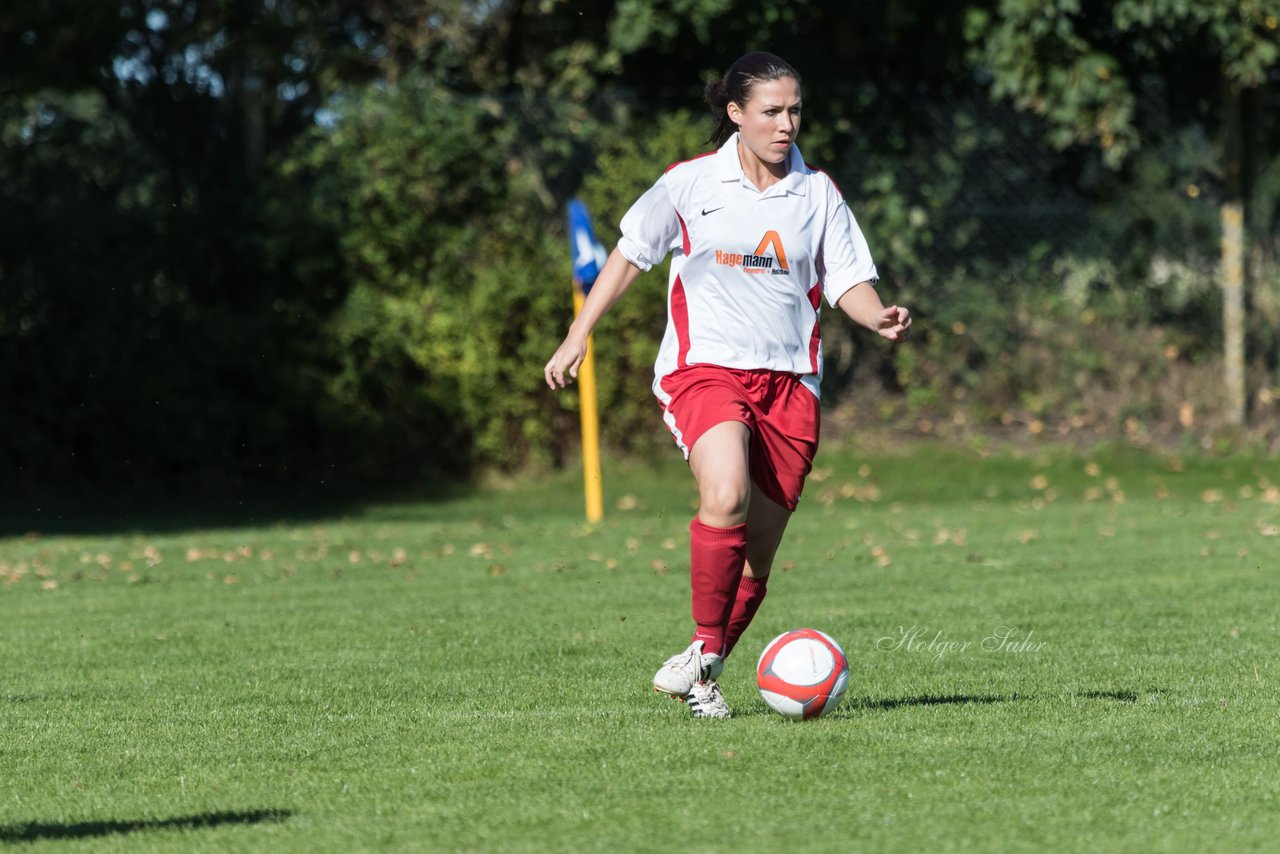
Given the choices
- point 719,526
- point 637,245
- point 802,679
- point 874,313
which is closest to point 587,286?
point 637,245

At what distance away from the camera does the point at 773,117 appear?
582cm

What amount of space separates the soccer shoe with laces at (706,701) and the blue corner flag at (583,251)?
748cm

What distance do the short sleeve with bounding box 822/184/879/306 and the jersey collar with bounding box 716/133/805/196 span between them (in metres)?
0.14

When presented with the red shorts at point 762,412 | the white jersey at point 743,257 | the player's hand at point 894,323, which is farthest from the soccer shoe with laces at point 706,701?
the player's hand at point 894,323

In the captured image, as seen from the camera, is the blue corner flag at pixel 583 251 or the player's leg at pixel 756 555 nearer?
the player's leg at pixel 756 555

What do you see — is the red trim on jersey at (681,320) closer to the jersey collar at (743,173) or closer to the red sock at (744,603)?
the jersey collar at (743,173)

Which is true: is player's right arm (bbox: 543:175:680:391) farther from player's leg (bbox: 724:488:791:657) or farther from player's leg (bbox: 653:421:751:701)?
player's leg (bbox: 724:488:791:657)

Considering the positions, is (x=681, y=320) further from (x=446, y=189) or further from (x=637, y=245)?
(x=446, y=189)

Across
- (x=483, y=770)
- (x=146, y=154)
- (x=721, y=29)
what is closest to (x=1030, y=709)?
(x=483, y=770)

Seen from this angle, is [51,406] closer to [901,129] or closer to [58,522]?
[58,522]

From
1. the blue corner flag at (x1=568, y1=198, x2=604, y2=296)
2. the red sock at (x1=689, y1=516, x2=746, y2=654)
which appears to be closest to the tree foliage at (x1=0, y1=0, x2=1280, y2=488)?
the blue corner flag at (x1=568, y1=198, x2=604, y2=296)

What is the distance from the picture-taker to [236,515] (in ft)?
48.4

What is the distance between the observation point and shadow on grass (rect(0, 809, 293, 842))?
416 centimetres

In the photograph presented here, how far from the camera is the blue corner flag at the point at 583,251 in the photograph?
13.0m
